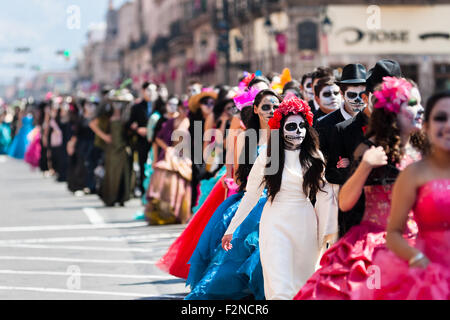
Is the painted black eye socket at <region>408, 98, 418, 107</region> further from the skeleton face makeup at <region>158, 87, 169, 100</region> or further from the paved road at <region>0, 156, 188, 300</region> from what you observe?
the skeleton face makeup at <region>158, 87, 169, 100</region>

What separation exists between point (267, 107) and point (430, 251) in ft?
13.6

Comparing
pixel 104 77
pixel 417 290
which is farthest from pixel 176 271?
pixel 104 77

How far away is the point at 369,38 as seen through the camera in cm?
4572

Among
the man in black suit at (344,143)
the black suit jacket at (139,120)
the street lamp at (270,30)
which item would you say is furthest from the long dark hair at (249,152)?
the street lamp at (270,30)

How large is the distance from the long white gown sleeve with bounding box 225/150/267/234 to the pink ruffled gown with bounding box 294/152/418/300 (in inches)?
71.3

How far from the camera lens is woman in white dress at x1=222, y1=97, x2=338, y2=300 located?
7.55 meters

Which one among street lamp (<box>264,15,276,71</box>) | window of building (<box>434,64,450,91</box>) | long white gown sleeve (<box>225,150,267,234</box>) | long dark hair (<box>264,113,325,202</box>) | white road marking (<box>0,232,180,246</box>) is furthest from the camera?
window of building (<box>434,64,450,91</box>)

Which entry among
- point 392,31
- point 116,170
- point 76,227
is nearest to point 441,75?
point 392,31

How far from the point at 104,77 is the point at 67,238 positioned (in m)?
125

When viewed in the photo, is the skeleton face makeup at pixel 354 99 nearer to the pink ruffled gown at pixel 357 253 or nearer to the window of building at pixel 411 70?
the pink ruffled gown at pixel 357 253

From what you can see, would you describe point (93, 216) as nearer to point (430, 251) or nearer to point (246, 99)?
point (246, 99)

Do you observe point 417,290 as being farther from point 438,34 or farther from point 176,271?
point 438,34

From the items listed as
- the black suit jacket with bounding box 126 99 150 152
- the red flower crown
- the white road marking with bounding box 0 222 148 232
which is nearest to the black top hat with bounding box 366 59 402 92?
the red flower crown

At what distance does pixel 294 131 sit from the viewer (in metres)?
7.80
